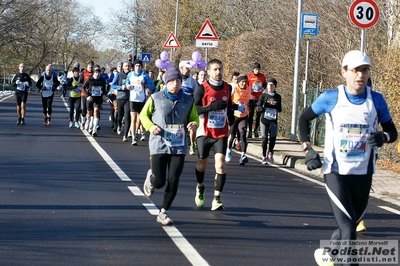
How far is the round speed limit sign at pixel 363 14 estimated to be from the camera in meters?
13.9

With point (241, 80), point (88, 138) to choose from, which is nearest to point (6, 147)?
point (88, 138)

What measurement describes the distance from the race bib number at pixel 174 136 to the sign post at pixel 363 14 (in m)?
6.03

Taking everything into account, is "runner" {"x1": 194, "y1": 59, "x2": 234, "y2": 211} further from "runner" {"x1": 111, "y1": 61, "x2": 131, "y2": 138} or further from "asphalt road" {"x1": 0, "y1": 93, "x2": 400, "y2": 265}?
"runner" {"x1": 111, "y1": 61, "x2": 131, "y2": 138}

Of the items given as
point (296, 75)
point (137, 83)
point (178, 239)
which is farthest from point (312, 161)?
point (296, 75)

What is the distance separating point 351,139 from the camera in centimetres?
664

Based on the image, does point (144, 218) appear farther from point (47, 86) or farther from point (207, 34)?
point (47, 86)

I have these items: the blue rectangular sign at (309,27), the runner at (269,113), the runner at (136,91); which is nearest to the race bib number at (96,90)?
the runner at (136,91)

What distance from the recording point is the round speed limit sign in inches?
547

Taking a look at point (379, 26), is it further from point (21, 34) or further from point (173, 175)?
point (21, 34)

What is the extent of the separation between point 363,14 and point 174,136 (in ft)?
20.7

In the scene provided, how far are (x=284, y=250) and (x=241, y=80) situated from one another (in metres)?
8.73

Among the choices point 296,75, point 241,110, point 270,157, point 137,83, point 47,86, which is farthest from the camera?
point 47,86

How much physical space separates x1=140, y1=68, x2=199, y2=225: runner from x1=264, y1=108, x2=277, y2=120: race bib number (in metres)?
7.43

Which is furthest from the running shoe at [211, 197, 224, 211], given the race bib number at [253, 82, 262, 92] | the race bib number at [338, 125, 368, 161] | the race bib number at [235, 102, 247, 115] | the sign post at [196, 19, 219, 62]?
the sign post at [196, 19, 219, 62]
